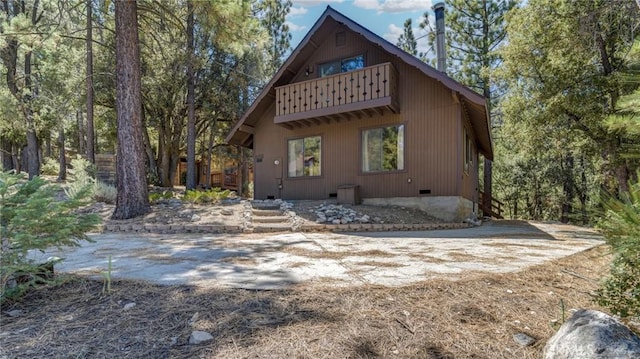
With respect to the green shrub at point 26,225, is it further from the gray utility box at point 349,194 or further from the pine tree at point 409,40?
the pine tree at point 409,40

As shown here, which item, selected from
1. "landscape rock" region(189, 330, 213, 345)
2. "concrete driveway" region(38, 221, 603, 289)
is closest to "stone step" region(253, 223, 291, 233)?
"concrete driveway" region(38, 221, 603, 289)

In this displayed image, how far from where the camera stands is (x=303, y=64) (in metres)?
11.9

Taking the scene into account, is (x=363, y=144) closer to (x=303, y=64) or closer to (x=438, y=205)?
(x=438, y=205)

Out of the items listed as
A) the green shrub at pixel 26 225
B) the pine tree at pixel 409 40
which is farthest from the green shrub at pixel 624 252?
the pine tree at pixel 409 40

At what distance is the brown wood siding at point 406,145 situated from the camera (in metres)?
9.46

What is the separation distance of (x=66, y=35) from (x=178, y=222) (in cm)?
754

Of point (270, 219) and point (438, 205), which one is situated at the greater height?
point (438, 205)

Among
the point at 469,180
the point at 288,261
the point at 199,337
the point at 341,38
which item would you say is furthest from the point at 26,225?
the point at 469,180

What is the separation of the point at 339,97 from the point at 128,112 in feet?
18.0

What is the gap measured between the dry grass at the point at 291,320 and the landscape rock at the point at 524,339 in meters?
0.03

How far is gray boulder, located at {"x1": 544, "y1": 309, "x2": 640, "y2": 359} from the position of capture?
5.25ft

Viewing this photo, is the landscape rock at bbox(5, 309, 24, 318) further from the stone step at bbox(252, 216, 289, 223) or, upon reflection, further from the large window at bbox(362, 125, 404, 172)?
the large window at bbox(362, 125, 404, 172)

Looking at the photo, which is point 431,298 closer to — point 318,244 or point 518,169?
point 318,244

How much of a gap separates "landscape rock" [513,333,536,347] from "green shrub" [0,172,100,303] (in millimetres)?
2856
